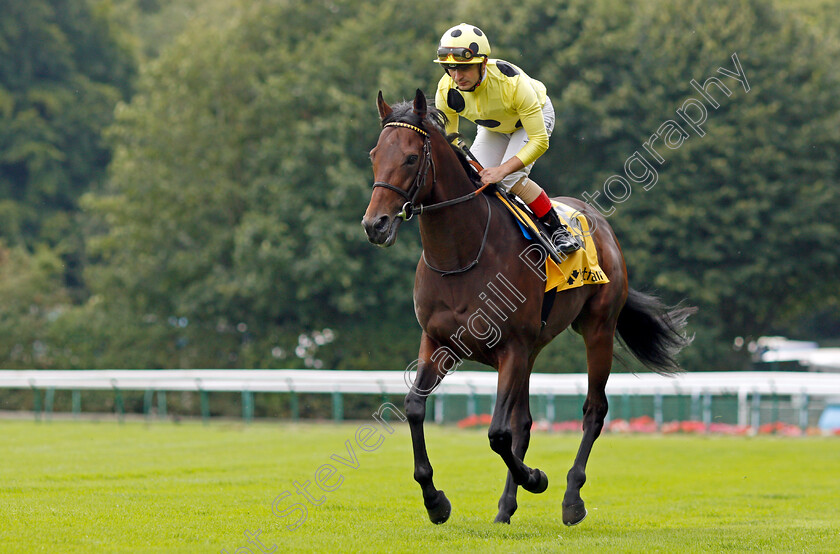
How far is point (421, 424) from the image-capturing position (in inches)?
251

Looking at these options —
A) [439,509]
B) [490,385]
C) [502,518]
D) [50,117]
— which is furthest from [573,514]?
[50,117]

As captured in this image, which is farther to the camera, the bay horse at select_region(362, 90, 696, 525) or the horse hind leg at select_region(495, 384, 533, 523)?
the horse hind leg at select_region(495, 384, 533, 523)

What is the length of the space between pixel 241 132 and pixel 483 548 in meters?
23.9

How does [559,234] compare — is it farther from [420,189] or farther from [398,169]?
[398,169]

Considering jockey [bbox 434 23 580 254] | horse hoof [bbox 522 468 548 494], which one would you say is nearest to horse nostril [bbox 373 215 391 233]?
jockey [bbox 434 23 580 254]

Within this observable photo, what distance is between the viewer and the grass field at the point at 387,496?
5.93 metres

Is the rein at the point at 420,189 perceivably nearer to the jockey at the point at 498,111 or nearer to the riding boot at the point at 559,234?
the jockey at the point at 498,111

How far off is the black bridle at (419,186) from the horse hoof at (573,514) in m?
2.20

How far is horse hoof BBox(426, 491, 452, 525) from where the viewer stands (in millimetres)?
6383

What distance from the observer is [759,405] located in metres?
18.7

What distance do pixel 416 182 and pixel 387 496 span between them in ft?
11.0

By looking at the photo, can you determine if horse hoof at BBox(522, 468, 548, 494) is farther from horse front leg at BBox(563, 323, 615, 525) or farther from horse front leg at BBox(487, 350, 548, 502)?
horse front leg at BBox(563, 323, 615, 525)

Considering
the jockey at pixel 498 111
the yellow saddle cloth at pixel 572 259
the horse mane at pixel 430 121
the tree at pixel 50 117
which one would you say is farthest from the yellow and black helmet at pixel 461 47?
the tree at pixel 50 117

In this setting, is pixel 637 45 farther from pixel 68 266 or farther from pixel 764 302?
pixel 68 266
